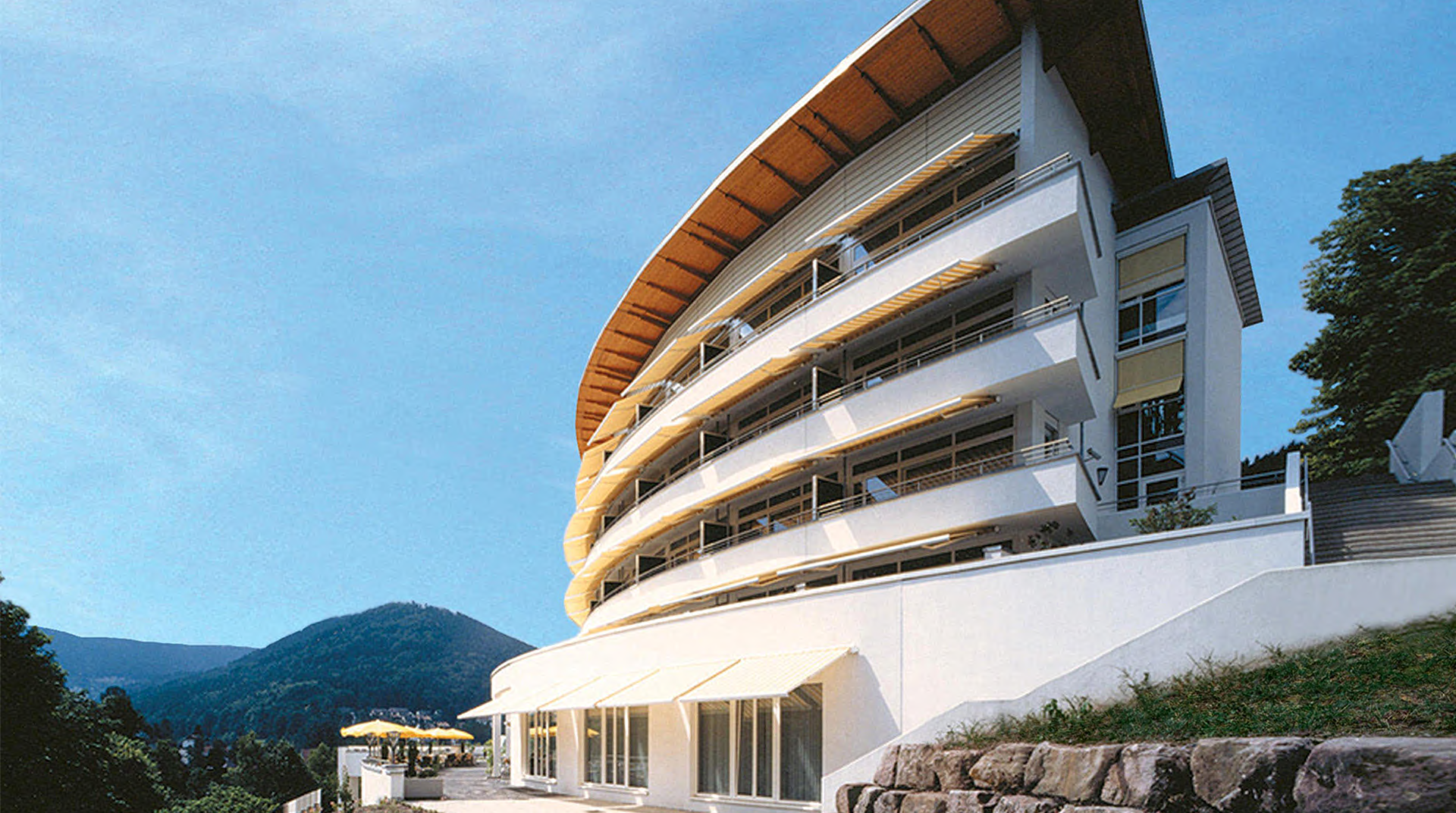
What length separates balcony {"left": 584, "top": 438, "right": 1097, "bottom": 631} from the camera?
20.7 metres

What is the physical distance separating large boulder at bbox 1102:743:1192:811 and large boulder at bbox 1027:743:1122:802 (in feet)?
0.41

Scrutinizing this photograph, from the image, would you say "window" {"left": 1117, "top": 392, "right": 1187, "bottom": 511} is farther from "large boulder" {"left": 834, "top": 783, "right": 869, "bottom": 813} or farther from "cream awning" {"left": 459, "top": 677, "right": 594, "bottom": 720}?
"cream awning" {"left": 459, "top": 677, "right": 594, "bottom": 720}

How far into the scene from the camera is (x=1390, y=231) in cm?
3962

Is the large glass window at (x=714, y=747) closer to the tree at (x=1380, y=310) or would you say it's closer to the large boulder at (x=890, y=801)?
the large boulder at (x=890, y=801)

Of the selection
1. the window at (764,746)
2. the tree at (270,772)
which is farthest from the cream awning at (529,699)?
the tree at (270,772)

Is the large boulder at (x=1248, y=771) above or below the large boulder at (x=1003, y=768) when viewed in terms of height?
above

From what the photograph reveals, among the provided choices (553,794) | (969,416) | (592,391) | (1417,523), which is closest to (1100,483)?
(969,416)

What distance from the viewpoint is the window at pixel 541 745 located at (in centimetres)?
3466

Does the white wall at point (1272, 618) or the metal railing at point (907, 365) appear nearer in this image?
the white wall at point (1272, 618)

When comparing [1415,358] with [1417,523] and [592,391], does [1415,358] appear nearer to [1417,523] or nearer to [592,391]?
[1417,523]

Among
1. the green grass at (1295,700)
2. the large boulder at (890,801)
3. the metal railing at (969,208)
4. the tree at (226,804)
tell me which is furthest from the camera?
the tree at (226,804)

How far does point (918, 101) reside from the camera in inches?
1056

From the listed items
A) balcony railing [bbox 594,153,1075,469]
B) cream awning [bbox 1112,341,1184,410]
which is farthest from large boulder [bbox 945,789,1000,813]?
cream awning [bbox 1112,341,1184,410]

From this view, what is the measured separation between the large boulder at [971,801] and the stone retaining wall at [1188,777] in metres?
0.01
